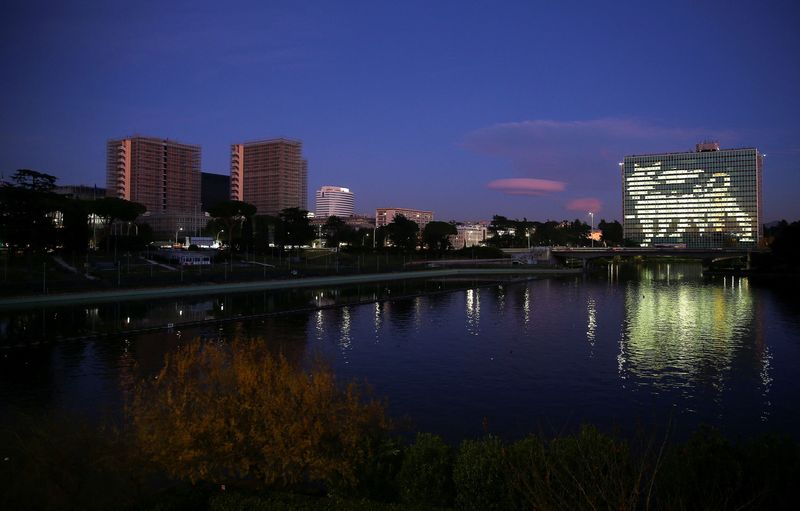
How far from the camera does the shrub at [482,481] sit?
945cm

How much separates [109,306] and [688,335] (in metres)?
44.6

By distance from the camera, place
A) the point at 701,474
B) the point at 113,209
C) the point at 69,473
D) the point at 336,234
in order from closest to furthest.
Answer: the point at 701,474 → the point at 69,473 → the point at 113,209 → the point at 336,234

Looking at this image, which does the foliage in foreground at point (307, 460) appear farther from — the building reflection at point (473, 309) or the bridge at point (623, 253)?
the bridge at point (623, 253)

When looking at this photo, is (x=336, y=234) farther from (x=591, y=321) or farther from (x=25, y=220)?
(x=591, y=321)

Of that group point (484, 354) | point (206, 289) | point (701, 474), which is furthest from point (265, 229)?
point (701, 474)

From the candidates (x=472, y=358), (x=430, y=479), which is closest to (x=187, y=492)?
(x=430, y=479)

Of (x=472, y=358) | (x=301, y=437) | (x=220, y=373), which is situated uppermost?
(x=220, y=373)

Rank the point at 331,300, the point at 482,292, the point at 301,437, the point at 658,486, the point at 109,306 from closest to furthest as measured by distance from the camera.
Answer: the point at 658,486
the point at 301,437
the point at 109,306
the point at 331,300
the point at 482,292

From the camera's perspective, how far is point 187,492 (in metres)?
10.5

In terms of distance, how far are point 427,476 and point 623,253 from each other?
417 ft

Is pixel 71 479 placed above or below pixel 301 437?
below

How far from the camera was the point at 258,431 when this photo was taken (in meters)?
9.77

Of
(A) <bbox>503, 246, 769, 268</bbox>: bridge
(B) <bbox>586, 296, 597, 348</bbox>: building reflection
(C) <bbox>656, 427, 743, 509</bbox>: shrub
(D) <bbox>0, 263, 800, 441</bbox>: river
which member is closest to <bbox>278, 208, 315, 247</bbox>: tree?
(A) <bbox>503, 246, 769, 268</bbox>: bridge

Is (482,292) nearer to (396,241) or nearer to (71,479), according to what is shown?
(71,479)
